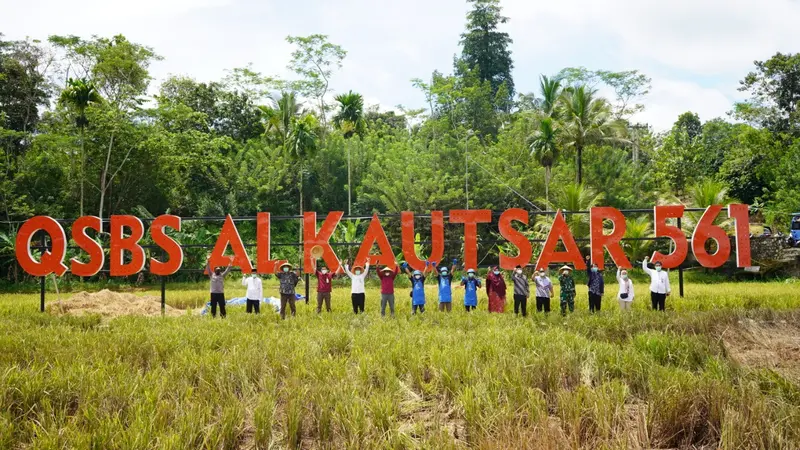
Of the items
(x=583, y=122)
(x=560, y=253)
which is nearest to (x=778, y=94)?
(x=583, y=122)

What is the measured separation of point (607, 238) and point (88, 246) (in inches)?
548

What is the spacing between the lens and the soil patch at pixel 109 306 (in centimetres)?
1555

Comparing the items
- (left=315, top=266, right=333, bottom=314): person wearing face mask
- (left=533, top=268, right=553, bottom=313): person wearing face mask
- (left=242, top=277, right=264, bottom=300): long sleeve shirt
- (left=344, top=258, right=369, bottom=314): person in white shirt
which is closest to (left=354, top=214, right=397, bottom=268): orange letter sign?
(left=344, top=258, right=369, bottom=314): person in white shirt

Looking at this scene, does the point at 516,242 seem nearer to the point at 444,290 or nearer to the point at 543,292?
the point at 543,292

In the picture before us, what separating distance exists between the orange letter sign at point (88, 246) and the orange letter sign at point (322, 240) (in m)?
5.40

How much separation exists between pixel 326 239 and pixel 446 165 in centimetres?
1996

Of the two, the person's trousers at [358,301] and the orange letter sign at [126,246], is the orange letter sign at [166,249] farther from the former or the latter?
the person's trousers at [358,301]

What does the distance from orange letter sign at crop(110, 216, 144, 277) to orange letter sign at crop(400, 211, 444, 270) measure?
22.8 ft

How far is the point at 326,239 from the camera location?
15547 mm

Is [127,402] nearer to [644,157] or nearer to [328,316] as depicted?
[328,316]

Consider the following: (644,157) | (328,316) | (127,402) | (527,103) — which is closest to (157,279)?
(328,316)

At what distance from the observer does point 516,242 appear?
15.4 meters

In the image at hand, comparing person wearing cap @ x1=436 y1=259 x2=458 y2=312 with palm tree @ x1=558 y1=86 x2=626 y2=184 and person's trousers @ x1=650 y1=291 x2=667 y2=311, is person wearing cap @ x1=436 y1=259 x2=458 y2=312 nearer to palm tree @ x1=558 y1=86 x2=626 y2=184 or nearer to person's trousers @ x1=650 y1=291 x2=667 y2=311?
person's trousers @ x1=650 y1=291 x2=667 y2=311

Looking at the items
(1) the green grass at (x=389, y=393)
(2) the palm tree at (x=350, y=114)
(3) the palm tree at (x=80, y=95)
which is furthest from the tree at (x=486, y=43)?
(1) the green grass at (x=389, y=393)
